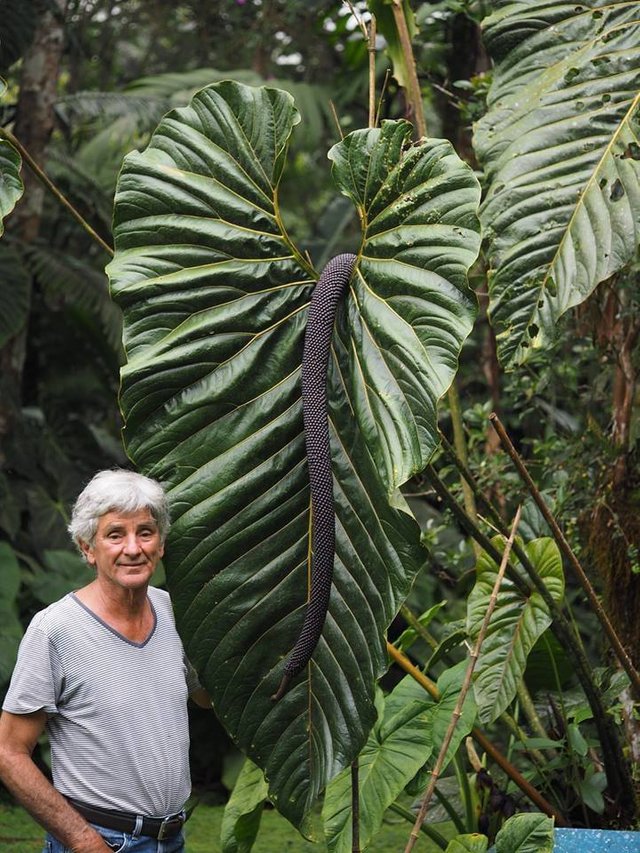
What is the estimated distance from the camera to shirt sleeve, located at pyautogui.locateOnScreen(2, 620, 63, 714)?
1.77 metres

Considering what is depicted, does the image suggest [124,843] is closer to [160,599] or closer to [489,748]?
[160,599]

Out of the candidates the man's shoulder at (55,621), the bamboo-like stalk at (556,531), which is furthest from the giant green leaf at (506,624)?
the man's shoulder at (55,621)

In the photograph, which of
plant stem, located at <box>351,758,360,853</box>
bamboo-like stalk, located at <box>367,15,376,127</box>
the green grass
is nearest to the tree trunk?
the green grass

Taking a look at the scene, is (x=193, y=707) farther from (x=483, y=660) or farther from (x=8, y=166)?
(x=8, y=166)

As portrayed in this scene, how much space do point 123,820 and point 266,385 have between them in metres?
0.73

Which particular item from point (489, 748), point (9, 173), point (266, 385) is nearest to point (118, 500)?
point (266, 385)

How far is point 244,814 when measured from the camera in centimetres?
234

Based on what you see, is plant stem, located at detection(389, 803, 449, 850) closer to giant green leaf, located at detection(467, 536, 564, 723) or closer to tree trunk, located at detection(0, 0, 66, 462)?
giant green leaf, located at detection(467, 536, 564, 723)

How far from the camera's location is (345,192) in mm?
1888

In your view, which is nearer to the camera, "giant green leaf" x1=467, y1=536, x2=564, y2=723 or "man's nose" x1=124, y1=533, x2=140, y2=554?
"man's nose" x1=124, y1=533, x2=140, y2=554

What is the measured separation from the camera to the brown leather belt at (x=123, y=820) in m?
1.80

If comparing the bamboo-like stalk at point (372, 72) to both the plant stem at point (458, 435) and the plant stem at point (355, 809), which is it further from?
the plant stem at point (355, 809)

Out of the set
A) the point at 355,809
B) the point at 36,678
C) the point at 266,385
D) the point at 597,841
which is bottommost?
the point at 597,841

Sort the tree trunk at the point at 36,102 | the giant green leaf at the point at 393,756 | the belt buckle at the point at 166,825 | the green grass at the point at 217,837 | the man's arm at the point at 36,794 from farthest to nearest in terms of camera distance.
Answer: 1. the tree trunk at the point at 36,102
2. the green grass at the point at 217,837
3. the giant green leaf at the point at 393,756
4. the belt buckle at the point at 166,825
5. the man's arm at the point at 36,794
